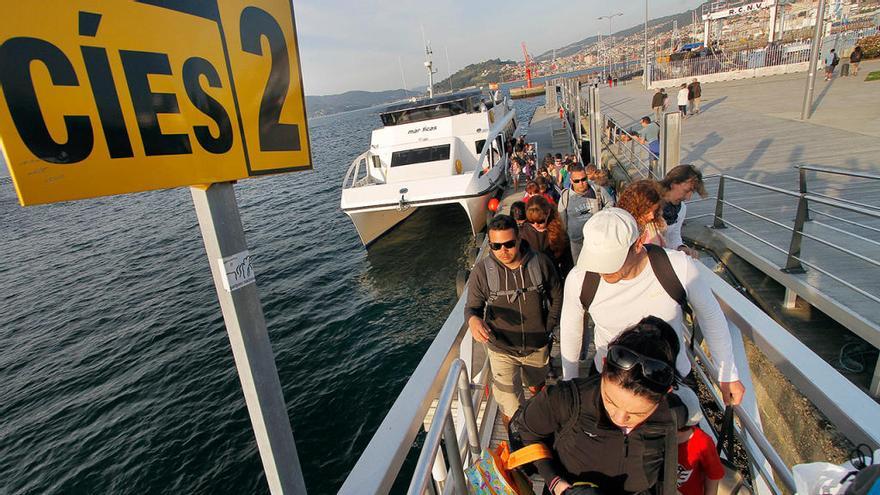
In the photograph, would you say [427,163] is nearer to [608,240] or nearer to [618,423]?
[608,240]

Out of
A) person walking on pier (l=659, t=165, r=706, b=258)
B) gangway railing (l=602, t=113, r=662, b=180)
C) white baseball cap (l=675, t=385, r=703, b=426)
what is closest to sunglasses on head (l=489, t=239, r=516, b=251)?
white baseball cap (l=675, t=385, r=703, b=426)

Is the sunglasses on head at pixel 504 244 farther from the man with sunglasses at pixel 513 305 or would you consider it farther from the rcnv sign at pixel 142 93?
the rcnv sign at pixel 142 93

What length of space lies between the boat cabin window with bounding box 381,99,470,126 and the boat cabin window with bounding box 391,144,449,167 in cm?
140

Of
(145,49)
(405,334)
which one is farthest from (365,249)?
(145,49)

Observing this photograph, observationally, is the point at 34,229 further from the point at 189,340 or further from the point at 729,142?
the point at 729,142

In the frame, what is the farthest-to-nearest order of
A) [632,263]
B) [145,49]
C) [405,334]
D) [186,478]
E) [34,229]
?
[34,229]
[405,334]
[186,478]
[632,263]
[145,49]

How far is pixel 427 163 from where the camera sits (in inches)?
529

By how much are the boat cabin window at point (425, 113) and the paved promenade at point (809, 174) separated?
6.86 metres

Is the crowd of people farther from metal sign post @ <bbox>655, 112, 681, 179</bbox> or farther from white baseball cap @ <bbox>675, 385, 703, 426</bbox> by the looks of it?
metal sign post @ <bbox>655, 112, 681, 179</bbox>

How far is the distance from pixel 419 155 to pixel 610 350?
1297cm

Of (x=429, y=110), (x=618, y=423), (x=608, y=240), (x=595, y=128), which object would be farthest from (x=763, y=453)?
(x=429, y=110)

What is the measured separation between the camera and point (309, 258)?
1480 centimetres

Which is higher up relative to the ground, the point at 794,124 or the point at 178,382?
the point at 794,124

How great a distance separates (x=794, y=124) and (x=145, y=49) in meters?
14.0
